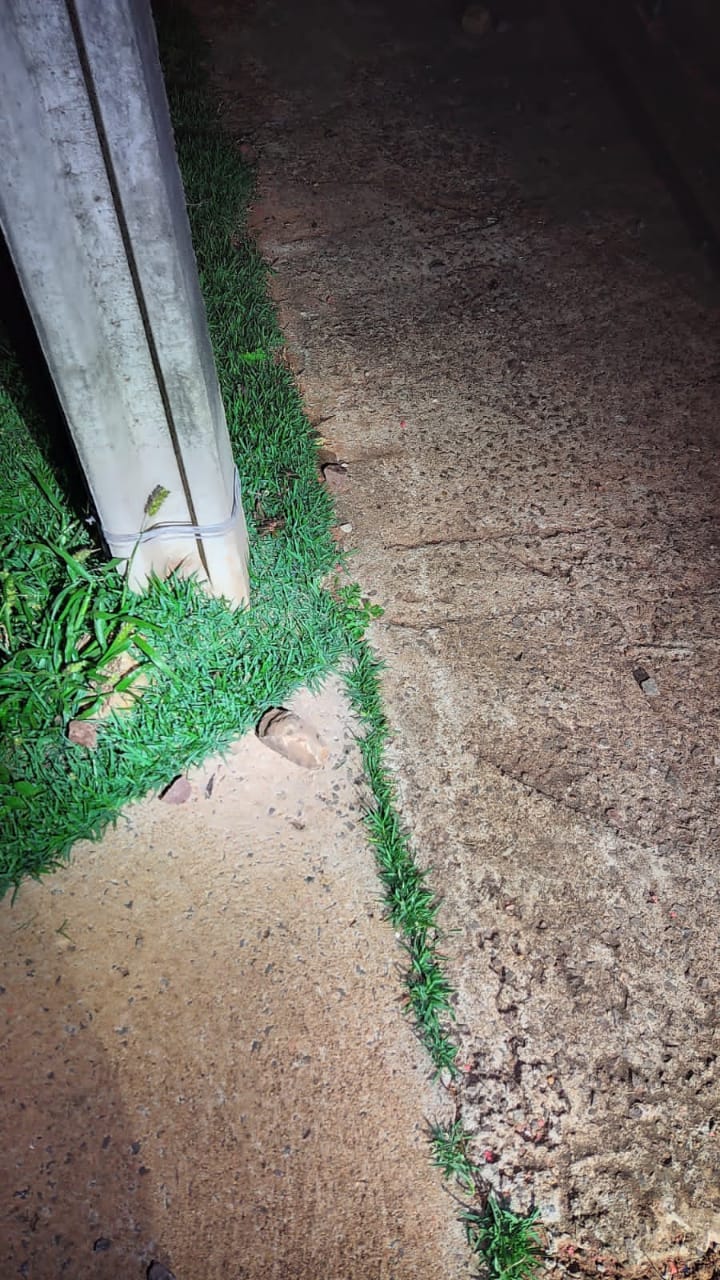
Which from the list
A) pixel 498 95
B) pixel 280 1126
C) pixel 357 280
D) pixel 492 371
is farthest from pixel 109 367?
pixel 498 95

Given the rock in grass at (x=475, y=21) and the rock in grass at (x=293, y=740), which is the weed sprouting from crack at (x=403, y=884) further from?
the rock in grass at (x=475, y=21)

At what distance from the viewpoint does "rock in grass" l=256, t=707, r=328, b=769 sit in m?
2.49

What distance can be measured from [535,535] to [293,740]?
1.21m

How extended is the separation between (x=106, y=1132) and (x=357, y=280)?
346cm

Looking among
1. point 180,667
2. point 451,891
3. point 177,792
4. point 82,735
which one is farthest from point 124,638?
point 451,891

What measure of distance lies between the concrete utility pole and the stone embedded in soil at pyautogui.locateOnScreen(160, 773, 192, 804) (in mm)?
605

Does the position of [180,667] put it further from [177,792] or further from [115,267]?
[115,267]

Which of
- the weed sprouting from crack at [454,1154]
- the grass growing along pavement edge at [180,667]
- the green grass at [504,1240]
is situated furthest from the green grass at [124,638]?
the green grass at [504,1240]

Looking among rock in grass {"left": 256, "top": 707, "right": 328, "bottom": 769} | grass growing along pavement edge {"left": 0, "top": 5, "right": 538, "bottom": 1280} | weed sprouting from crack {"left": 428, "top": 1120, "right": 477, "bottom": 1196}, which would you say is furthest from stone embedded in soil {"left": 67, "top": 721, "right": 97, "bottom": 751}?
weed sprouting from crack {"left": 428, "top": 1120, "right": 477, "bottom": 1196}

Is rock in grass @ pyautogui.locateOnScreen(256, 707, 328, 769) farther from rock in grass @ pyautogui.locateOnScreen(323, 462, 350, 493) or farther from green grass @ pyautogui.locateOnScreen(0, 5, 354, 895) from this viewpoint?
rock in grass @ pyautogui.locateOnScreen(323, 462, 350, 493)

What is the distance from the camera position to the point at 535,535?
3152mm

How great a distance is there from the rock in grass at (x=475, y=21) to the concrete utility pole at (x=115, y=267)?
464 cm

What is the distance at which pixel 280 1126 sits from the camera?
1952 millimetres

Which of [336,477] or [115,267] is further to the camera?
[336,477]
